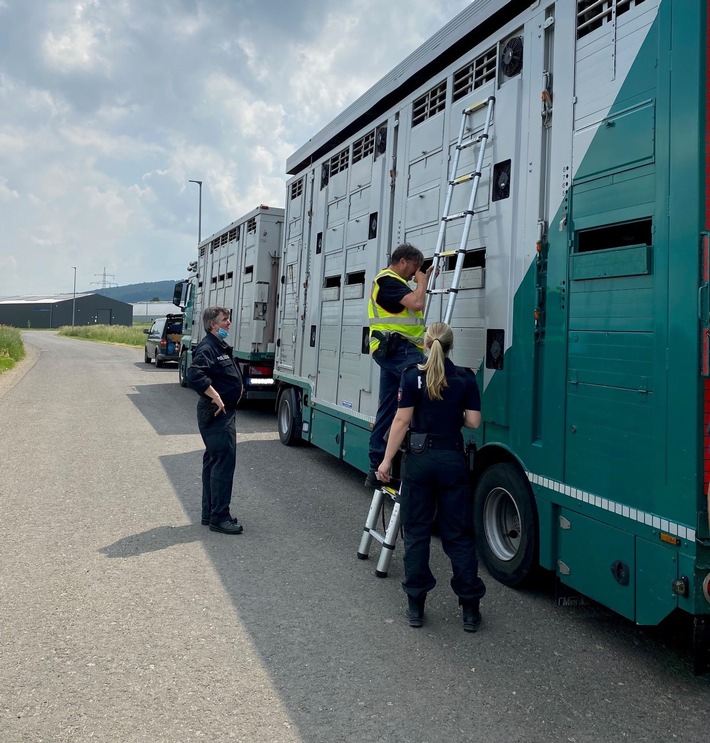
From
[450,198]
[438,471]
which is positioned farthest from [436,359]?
[450,198]

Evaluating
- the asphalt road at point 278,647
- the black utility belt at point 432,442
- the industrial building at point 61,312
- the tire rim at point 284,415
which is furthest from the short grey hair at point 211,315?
the industrial building at point 61,312

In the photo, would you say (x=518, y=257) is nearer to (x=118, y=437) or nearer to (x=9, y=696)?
(x=9, y=696)

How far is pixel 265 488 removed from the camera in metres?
7.45

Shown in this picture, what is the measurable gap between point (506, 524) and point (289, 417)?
5.39 m

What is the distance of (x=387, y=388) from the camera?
217 inches

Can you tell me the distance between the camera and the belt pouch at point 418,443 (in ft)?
13.3

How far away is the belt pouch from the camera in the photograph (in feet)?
13.3

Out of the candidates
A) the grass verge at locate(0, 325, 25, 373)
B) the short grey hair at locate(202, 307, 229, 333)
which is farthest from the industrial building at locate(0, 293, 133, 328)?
the short grey hair at locate(202, 307, 229, 333)

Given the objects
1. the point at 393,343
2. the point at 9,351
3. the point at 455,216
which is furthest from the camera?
the point at 9,351

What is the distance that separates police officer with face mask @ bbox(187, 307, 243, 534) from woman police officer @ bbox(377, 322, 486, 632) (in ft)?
7.06

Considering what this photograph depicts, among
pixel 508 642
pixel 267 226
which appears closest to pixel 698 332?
pixel 508 642

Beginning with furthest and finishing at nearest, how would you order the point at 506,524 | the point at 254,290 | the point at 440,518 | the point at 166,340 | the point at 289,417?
the point at 166,340
the point at 254,290
the point at 289,417
the point at 506,524
the point at 440,518

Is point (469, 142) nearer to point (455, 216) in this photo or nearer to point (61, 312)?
point (455, 216)

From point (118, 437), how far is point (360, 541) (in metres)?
5.71
